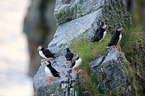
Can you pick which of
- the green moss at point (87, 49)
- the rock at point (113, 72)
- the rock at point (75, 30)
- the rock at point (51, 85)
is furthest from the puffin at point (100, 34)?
the rock at point (51, 85)

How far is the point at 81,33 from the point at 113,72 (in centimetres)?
182

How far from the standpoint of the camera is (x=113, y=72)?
5160 millimetres

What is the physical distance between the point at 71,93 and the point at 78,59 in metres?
A: 0.81

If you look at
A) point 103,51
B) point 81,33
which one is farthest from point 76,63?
point 81,33

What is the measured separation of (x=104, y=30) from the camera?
6121 millimetres

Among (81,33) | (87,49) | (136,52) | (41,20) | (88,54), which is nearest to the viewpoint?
(88,54)

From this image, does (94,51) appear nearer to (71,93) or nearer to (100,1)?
(71,93)

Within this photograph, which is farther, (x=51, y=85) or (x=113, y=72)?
(x=51, y=85)

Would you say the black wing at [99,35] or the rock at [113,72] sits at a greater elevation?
the black wing at [99,35]

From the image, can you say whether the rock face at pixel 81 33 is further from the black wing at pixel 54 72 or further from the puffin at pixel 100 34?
the puffin at pixel 100 34

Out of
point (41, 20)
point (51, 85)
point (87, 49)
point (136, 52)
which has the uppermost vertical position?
point (41, 20)

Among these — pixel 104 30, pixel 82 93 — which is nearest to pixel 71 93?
pixel 82 93

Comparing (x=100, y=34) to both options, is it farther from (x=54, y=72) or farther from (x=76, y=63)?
(x=54, y=72)

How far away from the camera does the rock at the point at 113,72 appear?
16.7 ft
